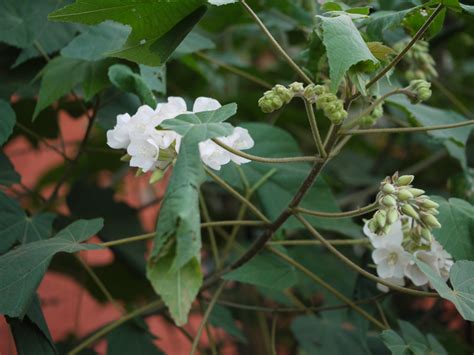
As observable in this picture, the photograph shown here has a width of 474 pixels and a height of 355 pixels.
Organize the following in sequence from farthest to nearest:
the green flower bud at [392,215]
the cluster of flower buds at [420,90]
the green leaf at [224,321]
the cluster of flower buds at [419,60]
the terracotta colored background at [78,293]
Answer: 1. the terracotta colored background at [78,293]
2. the green leaf at [224,321]
3. the cluster of flower buds at [419,60]
4. the cluster of flower buds at [420,90]
5. the green flower bud at [392,215]

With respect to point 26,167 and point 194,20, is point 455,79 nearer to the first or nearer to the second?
point 194,20

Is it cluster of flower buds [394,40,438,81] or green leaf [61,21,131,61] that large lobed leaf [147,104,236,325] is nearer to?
green leaf [61,21,131,61]

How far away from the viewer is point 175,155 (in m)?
0.79

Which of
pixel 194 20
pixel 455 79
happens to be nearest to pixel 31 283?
pixel 194 20

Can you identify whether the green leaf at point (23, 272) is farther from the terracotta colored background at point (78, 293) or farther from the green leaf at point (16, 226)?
the terracotta colored background at point (78, 293)

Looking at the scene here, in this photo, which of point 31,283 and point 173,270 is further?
point 31,283

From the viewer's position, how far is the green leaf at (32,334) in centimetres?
90

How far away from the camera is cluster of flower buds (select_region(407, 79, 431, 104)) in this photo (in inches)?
33.8

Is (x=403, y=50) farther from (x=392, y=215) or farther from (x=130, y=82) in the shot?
(x=130, y=82)

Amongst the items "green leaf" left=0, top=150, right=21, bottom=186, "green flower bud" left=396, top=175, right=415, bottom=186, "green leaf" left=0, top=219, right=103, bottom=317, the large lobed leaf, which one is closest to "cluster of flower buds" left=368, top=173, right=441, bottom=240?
"green flower bud" left=396, top=175, right=415, bottom=186

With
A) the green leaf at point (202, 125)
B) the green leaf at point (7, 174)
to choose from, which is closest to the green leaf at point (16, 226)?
the green leaf at point (7, 174)

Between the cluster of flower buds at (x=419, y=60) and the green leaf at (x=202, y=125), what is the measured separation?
0.45 meters

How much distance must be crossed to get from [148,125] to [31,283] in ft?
0.79

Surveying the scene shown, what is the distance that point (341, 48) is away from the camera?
2.36 ft
